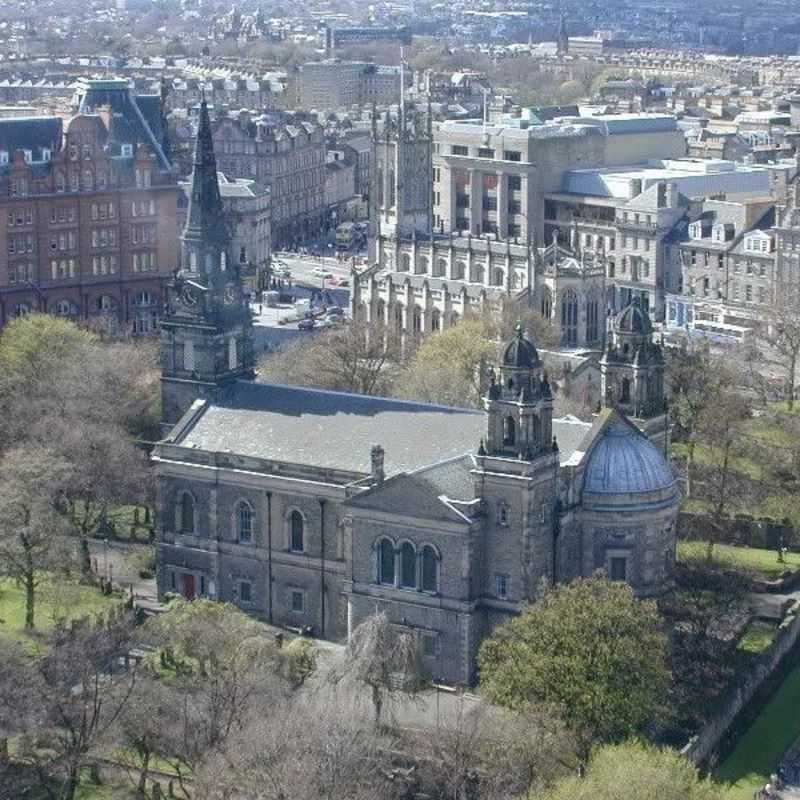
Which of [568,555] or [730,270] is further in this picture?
[730,270]

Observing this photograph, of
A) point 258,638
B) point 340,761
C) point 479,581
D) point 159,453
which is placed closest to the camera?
point 340,761

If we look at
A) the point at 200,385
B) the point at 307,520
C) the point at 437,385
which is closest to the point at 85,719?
the point at 307,520

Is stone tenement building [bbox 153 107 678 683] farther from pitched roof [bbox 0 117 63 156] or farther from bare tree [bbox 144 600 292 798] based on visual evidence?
pitched roof [bbox 0 117 63 156]

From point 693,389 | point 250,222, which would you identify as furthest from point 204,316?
point 250,222

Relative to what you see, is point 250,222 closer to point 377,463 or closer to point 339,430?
point 339,430

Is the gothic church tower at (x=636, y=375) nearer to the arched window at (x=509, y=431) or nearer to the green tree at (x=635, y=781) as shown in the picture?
the arched window at (x=509, y=431)

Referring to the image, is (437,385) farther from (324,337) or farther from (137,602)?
(137,602)

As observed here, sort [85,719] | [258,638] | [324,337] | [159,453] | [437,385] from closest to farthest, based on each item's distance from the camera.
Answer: [85,719] < [258,638] < [159,453] < [437,385] < [324,337]
